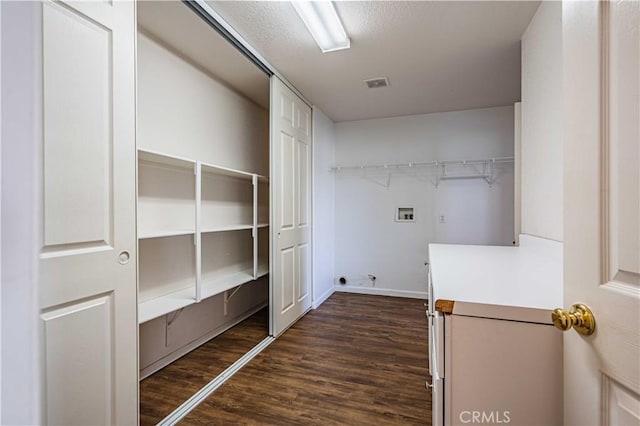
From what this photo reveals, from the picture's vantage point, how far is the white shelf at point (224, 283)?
2252 mm

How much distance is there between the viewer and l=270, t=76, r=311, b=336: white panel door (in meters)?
2.63

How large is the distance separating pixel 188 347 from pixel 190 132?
1.77 meters

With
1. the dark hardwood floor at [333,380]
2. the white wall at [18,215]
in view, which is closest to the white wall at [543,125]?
the dark hardwood floor at [333,380]

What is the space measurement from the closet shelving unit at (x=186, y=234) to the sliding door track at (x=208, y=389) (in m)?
0.54

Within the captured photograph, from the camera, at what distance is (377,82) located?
2824 millimetres

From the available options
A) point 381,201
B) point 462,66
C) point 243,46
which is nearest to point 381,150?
point 381,201

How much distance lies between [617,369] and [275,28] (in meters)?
2.28

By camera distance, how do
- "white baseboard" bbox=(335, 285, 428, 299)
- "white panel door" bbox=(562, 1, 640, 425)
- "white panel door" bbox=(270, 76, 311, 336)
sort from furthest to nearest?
"white baseboard" bbox=(335, 285, 428, 299), "white panel door" bbox=(270, 76, 311, 336), "white panel door" bbox=(562, 1, 640, 425)

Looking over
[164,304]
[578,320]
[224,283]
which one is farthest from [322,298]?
[578,320]

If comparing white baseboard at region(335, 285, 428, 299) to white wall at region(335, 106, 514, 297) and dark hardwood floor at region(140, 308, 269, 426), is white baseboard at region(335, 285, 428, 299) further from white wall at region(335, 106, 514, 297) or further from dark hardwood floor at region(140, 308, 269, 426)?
dark hardwood floor at region(140, 308, 269, 426)

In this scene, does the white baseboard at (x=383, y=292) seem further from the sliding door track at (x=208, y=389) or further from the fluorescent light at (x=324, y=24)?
the fluorescent light at (x=324, y=24)

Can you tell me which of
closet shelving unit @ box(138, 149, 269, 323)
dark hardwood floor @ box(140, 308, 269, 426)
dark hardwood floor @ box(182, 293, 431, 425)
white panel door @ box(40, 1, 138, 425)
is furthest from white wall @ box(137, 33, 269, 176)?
dark hardwood floor @ box(182, 293, 431, 425)

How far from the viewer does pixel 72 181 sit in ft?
3.43

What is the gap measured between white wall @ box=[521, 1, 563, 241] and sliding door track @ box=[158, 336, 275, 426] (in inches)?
85.3
